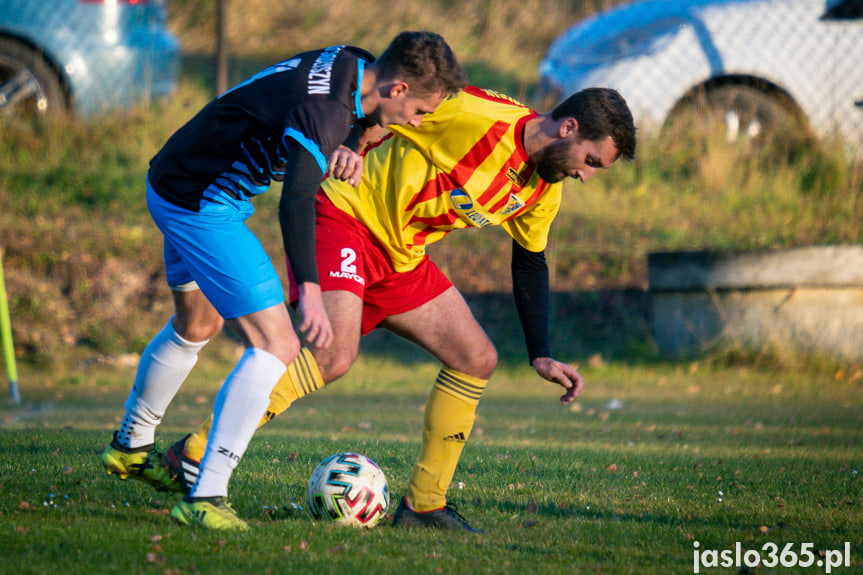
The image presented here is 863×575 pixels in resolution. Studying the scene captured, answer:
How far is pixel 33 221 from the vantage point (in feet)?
37.0

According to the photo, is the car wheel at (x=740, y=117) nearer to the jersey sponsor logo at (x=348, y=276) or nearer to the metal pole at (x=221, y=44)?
the metal pole at (x=221, y=44)

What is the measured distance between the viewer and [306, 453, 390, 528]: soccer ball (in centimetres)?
390

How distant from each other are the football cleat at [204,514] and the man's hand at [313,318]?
2.71 feet

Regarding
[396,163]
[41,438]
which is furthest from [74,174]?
[396,163]

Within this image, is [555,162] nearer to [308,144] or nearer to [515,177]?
[515,177]

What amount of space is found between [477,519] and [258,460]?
65.2 inches

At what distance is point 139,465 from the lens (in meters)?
3.98

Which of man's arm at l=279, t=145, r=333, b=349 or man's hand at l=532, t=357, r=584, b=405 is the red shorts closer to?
man's hand at l=532, t=357, r=584, b=405

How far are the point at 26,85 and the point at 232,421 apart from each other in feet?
32.7

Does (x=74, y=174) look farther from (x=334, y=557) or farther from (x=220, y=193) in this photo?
(x=334, y=557)

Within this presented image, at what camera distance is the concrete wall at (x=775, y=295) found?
377 inches

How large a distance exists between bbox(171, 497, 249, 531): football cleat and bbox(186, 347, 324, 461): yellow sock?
288 mm

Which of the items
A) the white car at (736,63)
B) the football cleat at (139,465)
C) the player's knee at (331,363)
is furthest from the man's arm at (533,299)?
the white car at (736,63)

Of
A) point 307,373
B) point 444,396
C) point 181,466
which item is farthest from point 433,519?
point 181,466
